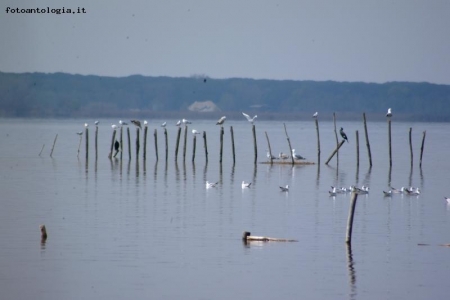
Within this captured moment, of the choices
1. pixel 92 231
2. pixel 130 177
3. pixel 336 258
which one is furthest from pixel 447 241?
pixel 130 177

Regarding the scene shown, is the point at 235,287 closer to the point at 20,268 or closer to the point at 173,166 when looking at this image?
the point at 20,268

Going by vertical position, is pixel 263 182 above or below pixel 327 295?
above

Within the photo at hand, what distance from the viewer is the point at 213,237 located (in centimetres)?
2300

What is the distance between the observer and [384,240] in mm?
23000

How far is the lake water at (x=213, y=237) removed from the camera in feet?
58.4

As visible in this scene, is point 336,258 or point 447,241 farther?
point 447,241

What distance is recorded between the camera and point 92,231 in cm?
2364

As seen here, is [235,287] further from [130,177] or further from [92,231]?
[130,177]

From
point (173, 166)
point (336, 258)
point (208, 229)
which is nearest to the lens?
point (336, 258)

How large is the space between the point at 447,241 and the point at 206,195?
1117cm

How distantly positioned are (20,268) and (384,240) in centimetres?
880

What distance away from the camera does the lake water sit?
1781cm

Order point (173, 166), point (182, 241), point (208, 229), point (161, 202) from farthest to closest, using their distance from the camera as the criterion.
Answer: point (173, 166) < point (161, 202) < point (208, 229) < point (182, 241)

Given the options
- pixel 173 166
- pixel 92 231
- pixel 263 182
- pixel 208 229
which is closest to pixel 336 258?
pixel 208 229
